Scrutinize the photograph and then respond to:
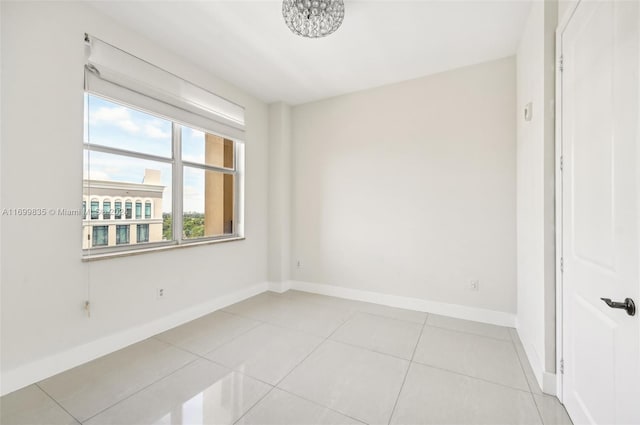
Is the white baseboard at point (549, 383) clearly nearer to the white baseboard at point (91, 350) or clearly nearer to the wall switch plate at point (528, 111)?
the wall switch plate at point (528, 111)

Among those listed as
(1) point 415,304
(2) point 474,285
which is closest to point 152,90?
(1) point 415,304

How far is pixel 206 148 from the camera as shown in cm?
322

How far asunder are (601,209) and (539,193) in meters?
0.71

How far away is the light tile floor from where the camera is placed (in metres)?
1.54

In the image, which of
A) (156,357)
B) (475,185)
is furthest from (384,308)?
(156,357)

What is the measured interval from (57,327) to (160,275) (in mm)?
801

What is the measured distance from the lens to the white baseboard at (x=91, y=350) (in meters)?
1.74

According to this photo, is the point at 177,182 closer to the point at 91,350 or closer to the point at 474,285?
the point at 91,350

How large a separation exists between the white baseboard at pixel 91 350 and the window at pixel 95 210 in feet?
3.36

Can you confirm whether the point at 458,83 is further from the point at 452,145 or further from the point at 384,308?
the point at 384,308

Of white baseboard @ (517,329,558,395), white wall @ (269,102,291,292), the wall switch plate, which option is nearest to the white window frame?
white wall @ (269,102,291,292)

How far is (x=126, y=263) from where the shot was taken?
7.70 feet

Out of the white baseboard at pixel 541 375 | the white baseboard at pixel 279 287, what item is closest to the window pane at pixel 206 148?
the white baseboard at pixel 279 287

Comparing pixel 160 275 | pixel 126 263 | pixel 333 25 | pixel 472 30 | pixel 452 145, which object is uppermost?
pixel 472 30
